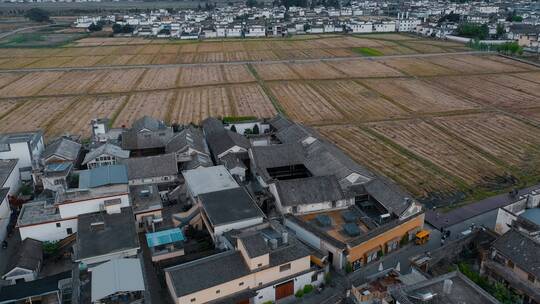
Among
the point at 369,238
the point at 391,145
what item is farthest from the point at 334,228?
the point at 391,145

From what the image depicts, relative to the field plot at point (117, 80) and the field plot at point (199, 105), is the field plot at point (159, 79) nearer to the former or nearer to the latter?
the field plot at point (117, 80)

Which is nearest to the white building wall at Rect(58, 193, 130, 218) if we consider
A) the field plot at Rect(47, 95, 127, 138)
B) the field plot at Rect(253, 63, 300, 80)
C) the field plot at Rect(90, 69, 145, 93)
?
the field plot at Rect(47, 95, 127, 138)

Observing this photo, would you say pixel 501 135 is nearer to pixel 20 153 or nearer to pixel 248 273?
pixel 248 273

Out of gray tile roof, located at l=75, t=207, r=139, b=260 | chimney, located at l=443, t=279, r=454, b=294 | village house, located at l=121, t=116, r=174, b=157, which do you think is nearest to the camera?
chimney, located at l=443, t=279, r=454, b=294

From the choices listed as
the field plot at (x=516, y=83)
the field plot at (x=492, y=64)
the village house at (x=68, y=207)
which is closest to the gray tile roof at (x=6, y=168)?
the village house at (x=68, y=207)

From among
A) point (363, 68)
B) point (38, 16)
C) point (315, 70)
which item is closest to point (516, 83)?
point (363, 68)

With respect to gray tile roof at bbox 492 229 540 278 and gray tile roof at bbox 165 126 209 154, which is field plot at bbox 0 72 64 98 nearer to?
gray tile roof at bbox 165 126 209 154
